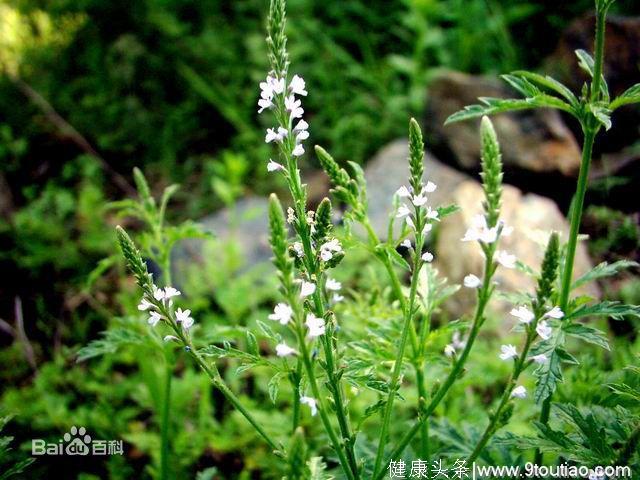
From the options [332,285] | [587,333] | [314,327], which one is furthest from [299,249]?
[587,333]

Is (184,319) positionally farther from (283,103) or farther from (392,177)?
(392,177)

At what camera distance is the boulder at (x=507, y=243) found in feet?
14.3

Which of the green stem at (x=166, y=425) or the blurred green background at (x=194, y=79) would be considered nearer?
the green stem at (x=166, y=425)

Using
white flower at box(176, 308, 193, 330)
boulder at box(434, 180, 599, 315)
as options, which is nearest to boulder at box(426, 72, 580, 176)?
boulder at box(434, 180, 599, 315)

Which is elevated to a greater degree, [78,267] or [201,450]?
[78,267]

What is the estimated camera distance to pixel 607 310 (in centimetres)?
198

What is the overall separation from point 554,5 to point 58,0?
5.73m

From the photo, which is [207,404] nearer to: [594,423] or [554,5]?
[594,423]

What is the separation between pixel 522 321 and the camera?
5.81 feet

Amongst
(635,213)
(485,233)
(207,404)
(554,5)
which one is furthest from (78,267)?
(554,5)

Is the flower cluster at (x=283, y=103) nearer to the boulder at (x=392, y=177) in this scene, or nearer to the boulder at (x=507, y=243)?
the boulder at (x=507, y=243)

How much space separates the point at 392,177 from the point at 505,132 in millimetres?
1209

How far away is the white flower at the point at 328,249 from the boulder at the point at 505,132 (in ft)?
13.1

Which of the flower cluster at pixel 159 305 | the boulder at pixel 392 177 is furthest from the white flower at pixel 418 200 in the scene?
the boulder at pixel 392 177
